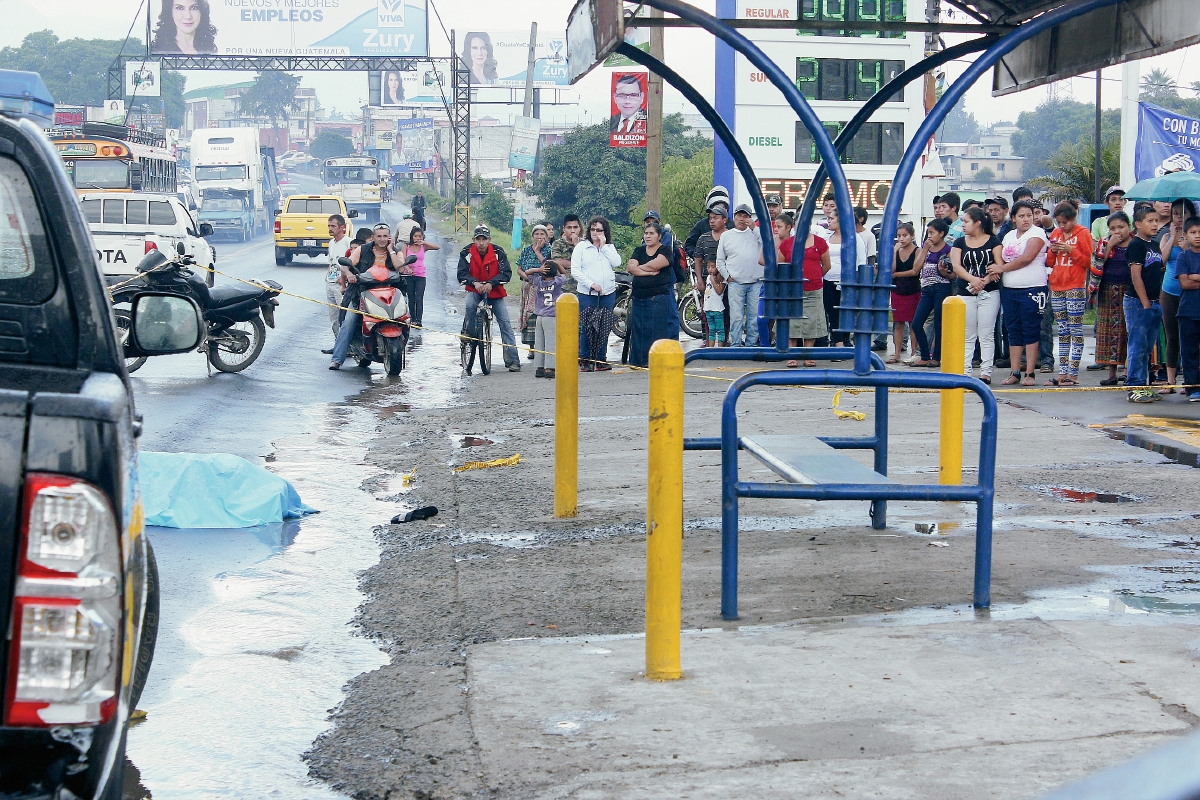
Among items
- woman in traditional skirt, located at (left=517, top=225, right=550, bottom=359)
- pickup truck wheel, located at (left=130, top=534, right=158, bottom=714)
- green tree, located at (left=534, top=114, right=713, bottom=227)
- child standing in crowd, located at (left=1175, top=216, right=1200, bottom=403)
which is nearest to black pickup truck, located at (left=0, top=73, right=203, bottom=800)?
pickup truck wheel, located at (left=130, top=534, right=158, bottom=714)

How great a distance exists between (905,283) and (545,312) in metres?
4.09

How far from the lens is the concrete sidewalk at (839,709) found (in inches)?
151

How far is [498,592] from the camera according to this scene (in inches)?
245

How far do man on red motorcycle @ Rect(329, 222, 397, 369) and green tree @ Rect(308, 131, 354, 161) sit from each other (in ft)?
494

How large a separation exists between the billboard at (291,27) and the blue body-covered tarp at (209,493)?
54117mm

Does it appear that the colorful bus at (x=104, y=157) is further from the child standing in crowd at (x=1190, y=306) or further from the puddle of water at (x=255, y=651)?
→ the child standing in crowd at (x=1190, y=306)

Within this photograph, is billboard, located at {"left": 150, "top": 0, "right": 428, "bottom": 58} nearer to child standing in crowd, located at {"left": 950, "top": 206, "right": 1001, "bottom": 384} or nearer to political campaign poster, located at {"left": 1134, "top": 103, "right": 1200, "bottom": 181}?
political campaign poster, located at {"left": 1134, "top": 103, "right": 1200, "bottom": 181}

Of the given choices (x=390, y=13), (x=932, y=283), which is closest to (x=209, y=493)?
(x=932, y=283)

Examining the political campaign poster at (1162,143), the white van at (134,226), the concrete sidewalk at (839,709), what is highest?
the political campaign poster at (1162,143)

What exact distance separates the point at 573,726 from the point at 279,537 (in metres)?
4.03

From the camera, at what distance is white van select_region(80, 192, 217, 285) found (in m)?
22.7

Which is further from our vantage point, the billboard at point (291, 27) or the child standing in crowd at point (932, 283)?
the billboard at point (291, 27)

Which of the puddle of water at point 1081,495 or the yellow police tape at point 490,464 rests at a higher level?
the puddle of water at point 1081,495

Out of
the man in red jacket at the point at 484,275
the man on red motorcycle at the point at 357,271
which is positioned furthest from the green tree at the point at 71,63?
the man in red jacket at the point at 484,275
